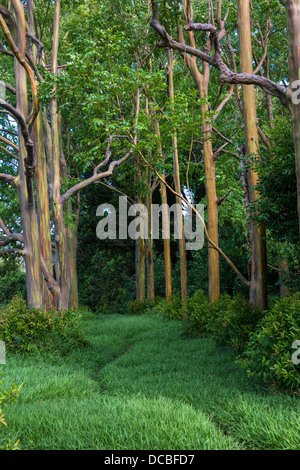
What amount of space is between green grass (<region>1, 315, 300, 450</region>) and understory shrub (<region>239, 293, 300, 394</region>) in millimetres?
216

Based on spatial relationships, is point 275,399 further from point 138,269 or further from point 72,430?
point 138,269

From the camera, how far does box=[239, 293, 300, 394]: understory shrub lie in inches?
171

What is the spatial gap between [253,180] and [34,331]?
16.4 feet

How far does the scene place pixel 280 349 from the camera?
4492mm

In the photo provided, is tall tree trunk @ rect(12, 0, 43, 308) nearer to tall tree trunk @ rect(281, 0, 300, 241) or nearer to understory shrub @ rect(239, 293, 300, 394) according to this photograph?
understory shrub @ rect(239, 293, 300, 394)

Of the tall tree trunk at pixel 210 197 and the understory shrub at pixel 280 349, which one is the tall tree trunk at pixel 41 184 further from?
the understory shrub at pixel 280 349

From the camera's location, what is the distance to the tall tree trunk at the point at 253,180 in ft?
22.7

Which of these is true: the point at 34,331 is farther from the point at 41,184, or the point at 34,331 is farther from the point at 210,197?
the point at 210,197

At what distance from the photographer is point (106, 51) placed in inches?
367

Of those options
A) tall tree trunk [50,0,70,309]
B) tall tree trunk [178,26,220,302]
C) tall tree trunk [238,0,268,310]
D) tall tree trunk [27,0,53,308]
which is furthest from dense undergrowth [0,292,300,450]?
tall tree trunk [27,0,53,308]

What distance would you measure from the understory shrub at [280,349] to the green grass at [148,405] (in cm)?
22

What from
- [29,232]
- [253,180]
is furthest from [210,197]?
[29,232]

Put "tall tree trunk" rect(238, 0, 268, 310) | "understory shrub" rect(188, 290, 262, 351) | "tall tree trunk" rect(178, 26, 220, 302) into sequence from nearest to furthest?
"understory shrub" rect(188, 290, 262, 351) → "tall tree trunk" rect(238, 0, 268, 310) → "tall tree trunk" rect(178, 26, 220, 302)
